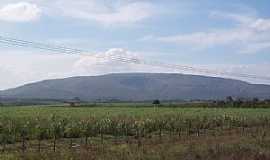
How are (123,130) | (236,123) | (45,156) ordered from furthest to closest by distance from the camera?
(236,123), (123,130), (45,156)

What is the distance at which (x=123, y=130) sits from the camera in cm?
3550

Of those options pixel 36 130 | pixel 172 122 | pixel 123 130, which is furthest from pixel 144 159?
pixel 172 122

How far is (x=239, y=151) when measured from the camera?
2088 centimetres

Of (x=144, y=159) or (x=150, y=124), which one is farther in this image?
(x=150, y=124)

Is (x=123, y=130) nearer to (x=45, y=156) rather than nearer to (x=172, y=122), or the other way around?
(x=172, y=122)

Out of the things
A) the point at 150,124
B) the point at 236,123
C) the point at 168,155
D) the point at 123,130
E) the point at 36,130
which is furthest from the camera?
the point at 236,123

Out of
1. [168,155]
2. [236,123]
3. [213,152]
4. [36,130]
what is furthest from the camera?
[236,123]

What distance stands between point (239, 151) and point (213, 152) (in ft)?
4.34

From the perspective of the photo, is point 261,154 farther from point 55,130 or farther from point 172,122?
point 172,122

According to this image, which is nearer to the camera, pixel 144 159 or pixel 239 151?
pixel 144 159

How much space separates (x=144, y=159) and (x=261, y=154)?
16.1ft

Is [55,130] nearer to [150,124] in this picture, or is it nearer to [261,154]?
[150,124]

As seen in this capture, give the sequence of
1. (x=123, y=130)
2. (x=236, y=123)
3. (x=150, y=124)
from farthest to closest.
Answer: (x=236, y=123) → (x=150, y=124) → (x=123, y=130)

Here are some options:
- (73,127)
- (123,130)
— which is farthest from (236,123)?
(73,127)
